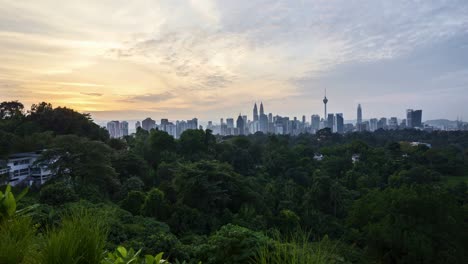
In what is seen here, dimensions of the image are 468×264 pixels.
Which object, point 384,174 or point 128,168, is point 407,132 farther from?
point 128,168

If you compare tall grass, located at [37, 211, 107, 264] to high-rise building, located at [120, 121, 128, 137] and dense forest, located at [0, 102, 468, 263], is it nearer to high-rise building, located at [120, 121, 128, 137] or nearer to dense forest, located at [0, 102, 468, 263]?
dense forest, located at [0, 102, 468, 263]

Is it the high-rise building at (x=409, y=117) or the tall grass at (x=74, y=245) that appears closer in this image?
the tall grass at (x=74, y=245)

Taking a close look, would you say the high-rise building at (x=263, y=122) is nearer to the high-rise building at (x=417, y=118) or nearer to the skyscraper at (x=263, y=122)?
the skyscraper at (x=263, y=122)

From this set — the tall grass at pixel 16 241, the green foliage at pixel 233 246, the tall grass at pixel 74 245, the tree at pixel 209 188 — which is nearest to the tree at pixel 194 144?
the tree at pixel 209 188

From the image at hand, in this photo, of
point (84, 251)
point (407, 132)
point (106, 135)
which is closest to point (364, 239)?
point (84, 251)

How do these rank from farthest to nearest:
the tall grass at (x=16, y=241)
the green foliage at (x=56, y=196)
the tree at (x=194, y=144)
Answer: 1. the tree at (x=194, y=144)
2. the green foliage at (x=56, y=196)
3. the tall grass at (x=16, y=241)

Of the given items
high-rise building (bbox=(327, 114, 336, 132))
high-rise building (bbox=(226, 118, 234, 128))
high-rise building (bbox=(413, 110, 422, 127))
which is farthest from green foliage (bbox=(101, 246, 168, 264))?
high-rise building (bbox=(413, 110, 422, 127))
